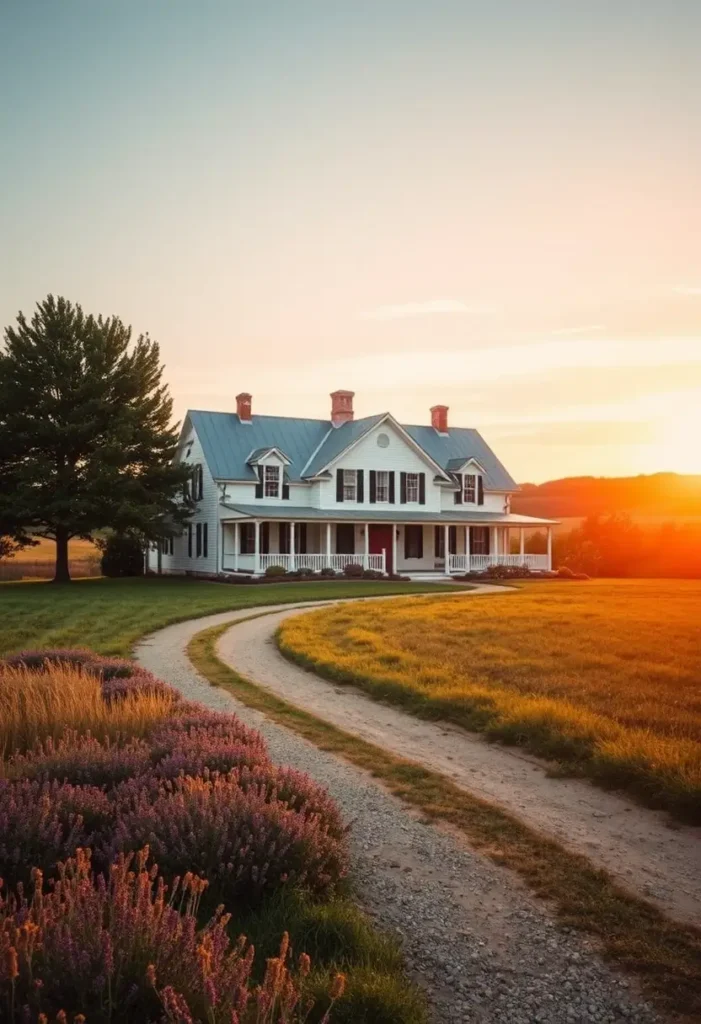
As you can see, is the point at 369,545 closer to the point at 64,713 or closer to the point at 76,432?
the point at 76,432

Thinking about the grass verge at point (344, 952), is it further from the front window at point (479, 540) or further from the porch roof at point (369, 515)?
the front window at point (479, 540)

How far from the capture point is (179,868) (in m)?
4.90

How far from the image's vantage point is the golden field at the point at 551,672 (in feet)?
27.4

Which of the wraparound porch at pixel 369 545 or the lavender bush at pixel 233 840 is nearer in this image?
the lavender bush at pixel 233 840

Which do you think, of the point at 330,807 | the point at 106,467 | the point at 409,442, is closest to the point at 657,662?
the point at 330,807

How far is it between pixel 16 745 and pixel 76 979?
4.67 m

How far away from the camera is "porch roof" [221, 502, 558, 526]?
125 feet

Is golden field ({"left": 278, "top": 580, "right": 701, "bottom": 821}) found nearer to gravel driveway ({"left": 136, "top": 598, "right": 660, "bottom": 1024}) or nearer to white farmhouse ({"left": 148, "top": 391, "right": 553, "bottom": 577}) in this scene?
gravel driveway ({"left": 136, "top": 598, "right": 660, "bottom": 1024})

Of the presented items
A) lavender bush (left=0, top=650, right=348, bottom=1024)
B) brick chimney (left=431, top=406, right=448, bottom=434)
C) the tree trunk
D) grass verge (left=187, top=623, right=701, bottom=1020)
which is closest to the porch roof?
brick chimney (left=431, top=406, right=448, bottom=434)

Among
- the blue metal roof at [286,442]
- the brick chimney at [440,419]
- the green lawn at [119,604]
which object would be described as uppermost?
the brick chimney at [440,419]

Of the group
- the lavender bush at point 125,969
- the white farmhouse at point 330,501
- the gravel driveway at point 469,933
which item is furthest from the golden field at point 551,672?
the white farmhouse at point 330,501

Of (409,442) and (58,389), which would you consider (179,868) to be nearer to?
(58,389)

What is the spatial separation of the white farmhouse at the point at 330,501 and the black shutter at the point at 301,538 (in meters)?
0.05

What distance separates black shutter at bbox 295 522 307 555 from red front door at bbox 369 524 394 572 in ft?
11.6
